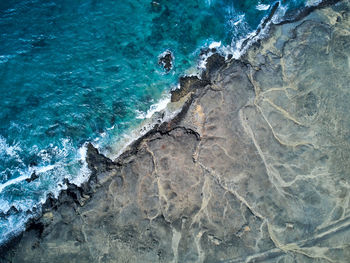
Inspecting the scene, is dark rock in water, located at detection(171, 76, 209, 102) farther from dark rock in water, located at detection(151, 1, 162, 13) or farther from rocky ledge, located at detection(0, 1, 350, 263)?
dark rock in water, located at detection(151, 1, 162, 13)

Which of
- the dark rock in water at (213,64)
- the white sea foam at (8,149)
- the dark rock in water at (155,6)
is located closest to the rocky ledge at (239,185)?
the dark rock in water at (213,64)

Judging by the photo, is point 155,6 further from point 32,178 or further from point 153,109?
point 32,178

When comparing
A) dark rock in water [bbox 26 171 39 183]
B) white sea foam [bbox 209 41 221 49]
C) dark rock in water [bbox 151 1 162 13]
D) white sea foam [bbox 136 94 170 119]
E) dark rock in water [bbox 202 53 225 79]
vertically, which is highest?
dark rock in water [bbox 151 1 162 13]

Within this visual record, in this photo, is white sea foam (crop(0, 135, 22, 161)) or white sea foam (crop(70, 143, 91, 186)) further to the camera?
white sea foam (crop(0, 135, 22, 161))

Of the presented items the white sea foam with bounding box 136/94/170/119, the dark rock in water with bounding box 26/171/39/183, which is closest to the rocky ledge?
the white sea foam with bounding box 136/94/170/119

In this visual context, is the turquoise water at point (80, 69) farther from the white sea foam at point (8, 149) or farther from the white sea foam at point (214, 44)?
the white sea foam at point (214, 44)
